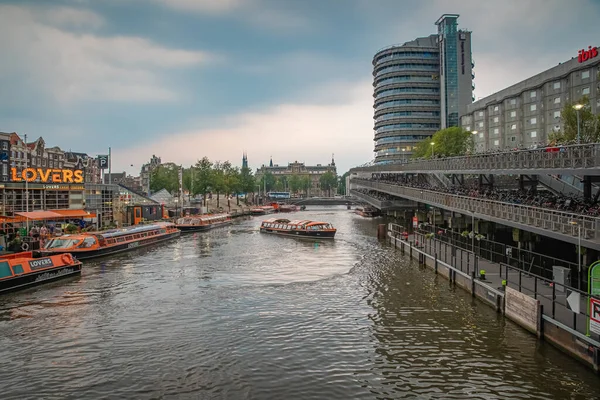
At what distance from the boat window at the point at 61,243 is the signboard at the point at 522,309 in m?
40.6

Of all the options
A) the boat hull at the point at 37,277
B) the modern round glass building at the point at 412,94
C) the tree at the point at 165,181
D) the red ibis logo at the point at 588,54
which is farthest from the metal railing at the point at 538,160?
the modern round glass building at the point at 412,94

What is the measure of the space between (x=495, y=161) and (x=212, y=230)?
58.2 metres

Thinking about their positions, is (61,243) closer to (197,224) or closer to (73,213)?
(73,213)

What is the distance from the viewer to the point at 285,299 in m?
30.2

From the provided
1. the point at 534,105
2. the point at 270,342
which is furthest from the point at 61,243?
the point at 534,105

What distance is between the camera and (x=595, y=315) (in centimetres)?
1708

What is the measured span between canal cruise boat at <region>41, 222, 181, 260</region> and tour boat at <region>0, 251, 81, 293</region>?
732cm

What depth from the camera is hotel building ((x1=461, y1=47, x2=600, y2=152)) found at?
70312 mm

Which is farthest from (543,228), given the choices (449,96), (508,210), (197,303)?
(449,96)

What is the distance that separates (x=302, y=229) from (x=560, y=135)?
37.5 meters

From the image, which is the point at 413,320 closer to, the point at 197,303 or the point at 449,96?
the point at 197,303

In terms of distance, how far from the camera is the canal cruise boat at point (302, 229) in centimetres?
6725

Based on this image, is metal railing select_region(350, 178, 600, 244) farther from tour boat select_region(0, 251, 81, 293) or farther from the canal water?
tour boat select_region(0, 251, 81, 293)

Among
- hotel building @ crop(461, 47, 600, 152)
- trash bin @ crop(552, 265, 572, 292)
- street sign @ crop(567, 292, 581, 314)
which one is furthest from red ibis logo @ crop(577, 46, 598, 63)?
street sign @ crop(567, 292, 581, 314)
